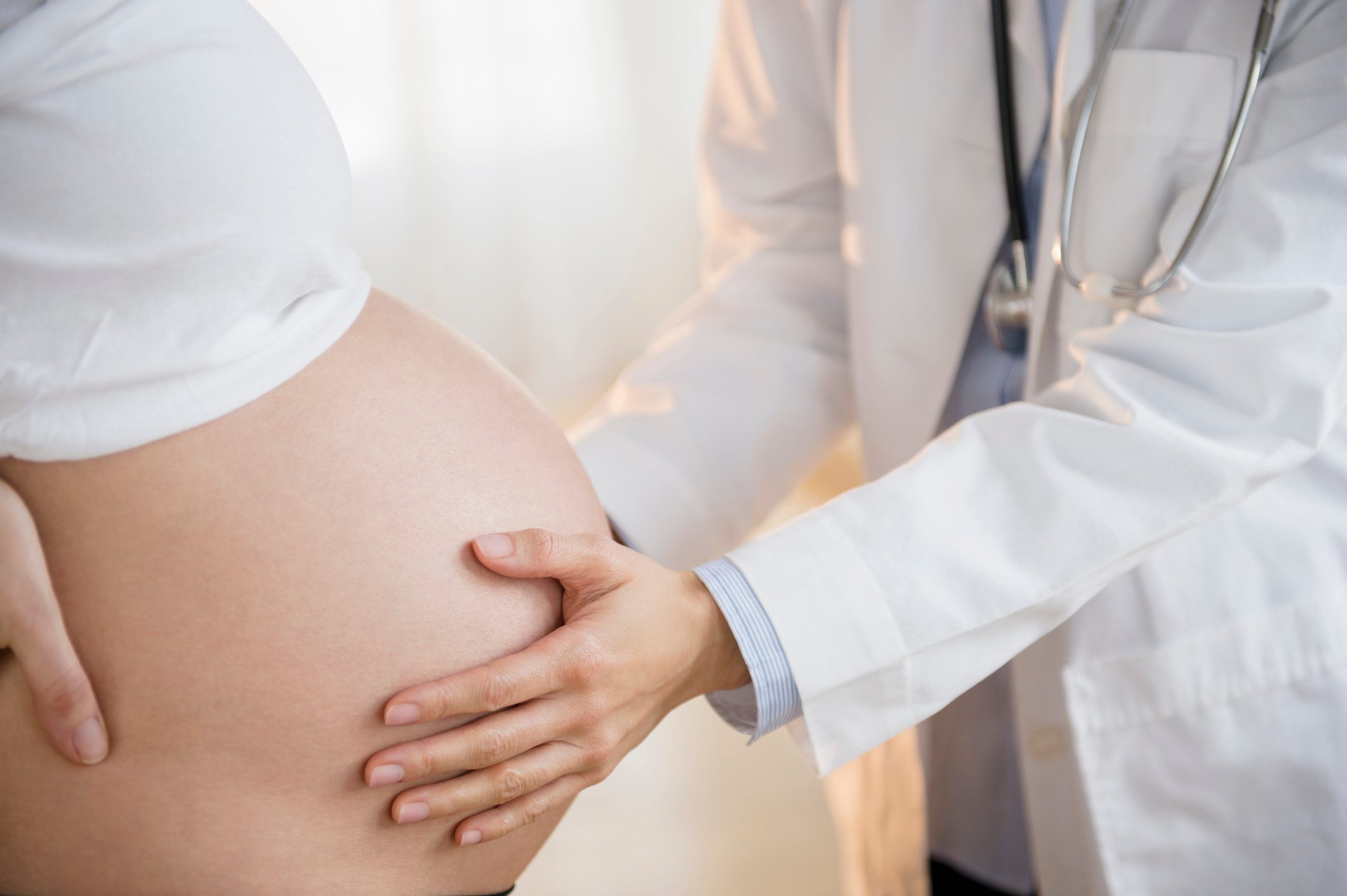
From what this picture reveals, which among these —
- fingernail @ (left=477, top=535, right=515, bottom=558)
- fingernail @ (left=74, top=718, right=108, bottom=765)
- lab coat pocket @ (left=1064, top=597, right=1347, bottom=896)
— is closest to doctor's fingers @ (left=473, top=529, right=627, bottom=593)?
fingernail @ (left=477, top=535, right=515, bottom=558)

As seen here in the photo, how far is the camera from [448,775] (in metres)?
0.64

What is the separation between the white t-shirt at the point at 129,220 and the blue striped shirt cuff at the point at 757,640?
13.3 inches

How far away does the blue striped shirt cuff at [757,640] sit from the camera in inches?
28.3

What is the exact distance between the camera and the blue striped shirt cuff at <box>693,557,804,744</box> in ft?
2.36

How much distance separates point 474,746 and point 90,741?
0.21 m

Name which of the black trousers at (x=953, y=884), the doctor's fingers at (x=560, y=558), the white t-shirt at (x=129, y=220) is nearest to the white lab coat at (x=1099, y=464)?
the doctor's fingers at (x=560, y=558)

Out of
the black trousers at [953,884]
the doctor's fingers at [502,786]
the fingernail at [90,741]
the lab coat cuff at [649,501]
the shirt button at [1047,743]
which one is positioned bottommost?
the black trousers at [953,884]

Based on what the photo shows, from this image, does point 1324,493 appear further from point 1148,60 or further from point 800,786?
point 800,786

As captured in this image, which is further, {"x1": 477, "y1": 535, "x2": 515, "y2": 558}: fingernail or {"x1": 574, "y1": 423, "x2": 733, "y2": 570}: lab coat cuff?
{"x1": 574, "y1": 423, "x2": 733, "y2": 570}: lab coat cuff

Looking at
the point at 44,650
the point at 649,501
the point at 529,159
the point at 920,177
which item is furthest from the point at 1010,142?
the point at 529,159

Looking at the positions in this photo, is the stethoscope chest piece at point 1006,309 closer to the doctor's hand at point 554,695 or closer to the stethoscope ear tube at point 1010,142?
the stethoscope ear tube at point 1010,142

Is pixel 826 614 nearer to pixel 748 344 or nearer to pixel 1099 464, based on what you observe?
pixel 1099 464

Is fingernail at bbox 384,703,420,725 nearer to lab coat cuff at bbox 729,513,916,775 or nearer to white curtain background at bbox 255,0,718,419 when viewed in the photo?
lab coat cuff at bbox 729,513,916,775

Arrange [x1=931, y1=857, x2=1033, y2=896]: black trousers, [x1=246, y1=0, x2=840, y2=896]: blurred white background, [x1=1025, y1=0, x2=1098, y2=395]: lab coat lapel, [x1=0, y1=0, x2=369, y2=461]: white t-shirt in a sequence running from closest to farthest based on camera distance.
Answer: [x1=0, y1=0, x2=369, y2=461]: white t-shirt, [x1=1025, y1=0, x2=1098, y2=395]: lab coat lapel, [x1=931, y1=857, x2=1033, y2=896]: black trousers, [x1=246, y1=0, x2=840, y2=896]: blurred white background
